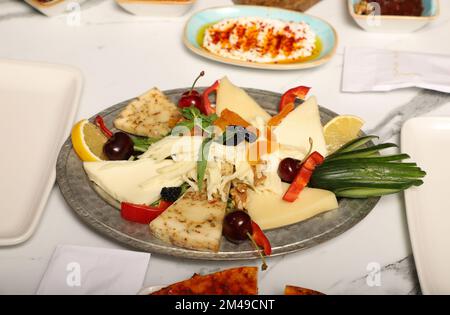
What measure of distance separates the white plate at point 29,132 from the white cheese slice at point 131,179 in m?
0.25

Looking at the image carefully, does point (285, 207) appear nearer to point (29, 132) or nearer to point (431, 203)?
point (431, 203)

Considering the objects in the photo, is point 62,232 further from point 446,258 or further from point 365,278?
point 446,258

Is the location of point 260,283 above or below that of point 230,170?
below

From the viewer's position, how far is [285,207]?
194 cm

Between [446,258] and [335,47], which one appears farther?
[335,47]

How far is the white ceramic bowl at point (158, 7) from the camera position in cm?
314

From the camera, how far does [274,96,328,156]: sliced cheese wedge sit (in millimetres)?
2162

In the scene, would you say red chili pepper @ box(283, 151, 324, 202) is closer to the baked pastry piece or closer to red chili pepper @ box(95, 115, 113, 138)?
the baked pastry piece

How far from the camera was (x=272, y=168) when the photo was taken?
6.73 feet

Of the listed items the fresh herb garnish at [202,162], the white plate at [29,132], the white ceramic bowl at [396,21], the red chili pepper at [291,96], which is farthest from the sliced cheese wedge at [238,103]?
the white ceramic bowl at [396,21]

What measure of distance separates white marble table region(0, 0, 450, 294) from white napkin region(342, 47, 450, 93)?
0.06m
